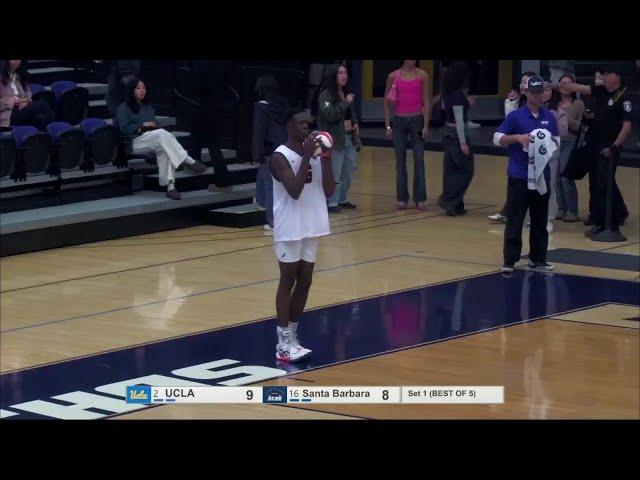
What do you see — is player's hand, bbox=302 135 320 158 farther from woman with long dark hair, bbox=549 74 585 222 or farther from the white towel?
woman with long dark hair, bbox=549 74 585 222

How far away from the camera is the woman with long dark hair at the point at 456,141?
17.4 m

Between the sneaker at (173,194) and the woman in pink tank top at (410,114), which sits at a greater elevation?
the woman in pink tank top at (410,114)

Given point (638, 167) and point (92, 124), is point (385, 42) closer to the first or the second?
point (92, 124)

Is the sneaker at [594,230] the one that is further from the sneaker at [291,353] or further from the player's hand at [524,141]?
the sneaker at [291,353]

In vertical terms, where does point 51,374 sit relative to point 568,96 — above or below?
below

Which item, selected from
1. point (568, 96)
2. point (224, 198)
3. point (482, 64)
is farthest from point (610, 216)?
point (482, 64)

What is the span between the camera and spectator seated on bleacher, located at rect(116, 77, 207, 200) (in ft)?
57.8

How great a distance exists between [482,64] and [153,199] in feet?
37.9

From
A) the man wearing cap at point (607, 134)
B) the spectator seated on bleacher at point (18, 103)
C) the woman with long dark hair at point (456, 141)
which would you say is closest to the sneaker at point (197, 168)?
the spectator seated on bleacher at point (18, 103)

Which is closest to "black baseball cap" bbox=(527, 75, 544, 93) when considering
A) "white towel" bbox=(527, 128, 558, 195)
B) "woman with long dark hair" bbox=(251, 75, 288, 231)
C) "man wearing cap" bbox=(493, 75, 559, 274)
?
"man wearing cap" bbox=(493, 75, 559, 274)

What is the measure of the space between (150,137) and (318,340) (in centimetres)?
633

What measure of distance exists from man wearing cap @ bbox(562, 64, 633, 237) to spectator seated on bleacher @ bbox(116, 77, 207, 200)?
492 cm

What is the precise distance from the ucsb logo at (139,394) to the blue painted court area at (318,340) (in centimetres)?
7

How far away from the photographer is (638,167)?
22078 millimetres
